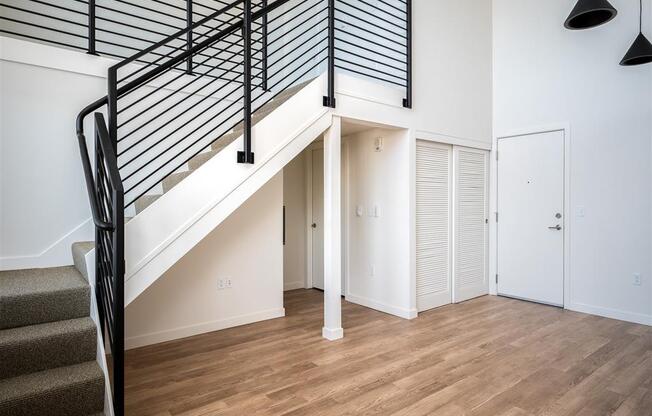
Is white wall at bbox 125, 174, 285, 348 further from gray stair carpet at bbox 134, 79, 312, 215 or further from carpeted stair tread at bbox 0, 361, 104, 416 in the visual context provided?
carpeted stair tread at bbox 0, 361, 104, 416

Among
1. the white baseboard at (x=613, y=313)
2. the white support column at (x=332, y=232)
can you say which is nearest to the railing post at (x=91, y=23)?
the white support column at (x=332, y=232)

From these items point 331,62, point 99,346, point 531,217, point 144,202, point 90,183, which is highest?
point 331,62

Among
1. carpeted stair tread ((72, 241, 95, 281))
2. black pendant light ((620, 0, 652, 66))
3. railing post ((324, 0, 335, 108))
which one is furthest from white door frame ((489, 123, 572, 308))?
carpeted stair tread ((72, 241, 95, 281))

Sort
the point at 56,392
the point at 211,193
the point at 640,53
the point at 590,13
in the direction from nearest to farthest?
1. the point at 56,392
2. the point at 211,193
3. the point at 590,13
4. the point at 640,53

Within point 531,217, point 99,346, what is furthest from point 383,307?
point 99,346

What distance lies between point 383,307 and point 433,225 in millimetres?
1152

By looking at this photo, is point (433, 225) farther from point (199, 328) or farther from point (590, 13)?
point (199, 328)

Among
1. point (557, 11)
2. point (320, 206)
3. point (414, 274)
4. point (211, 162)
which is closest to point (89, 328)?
point (211, 162)

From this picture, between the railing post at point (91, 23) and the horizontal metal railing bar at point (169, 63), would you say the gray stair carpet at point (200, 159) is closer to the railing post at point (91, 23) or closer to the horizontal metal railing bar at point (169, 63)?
the horizontal metal railing bar at point (169, 63)

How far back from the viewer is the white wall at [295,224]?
571 cm

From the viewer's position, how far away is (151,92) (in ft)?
9.50

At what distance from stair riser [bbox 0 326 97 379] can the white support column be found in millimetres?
2046

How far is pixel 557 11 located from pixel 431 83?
1876 millimetres

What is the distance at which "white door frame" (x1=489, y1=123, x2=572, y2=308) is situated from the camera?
15.4 ft
